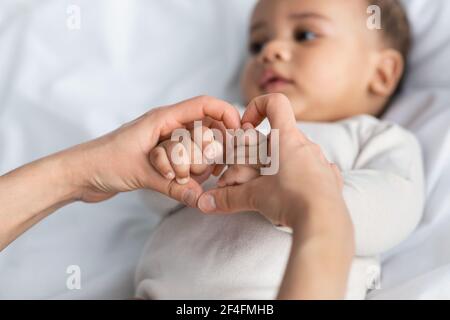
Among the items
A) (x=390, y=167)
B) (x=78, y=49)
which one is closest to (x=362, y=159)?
(x=390, y=167)

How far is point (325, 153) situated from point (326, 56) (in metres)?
0.25

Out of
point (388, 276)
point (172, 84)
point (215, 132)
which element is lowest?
point (388, 276)

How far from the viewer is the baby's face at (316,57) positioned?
4.20ft

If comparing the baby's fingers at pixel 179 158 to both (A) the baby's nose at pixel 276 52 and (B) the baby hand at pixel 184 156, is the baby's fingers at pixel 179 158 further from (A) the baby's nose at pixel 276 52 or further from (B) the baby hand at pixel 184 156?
(A) the baby's nose at pixel 276 52

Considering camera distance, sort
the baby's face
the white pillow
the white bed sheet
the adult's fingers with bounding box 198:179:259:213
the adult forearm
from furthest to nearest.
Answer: the white pillow < the baby's face < the white bed sheet < the adult forearm < the adult's fingers with bounding box 198:179:259:213

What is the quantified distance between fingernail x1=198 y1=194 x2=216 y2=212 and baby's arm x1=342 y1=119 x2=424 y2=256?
0.70 ft

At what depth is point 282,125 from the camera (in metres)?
0.82

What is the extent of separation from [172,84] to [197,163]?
59 cm

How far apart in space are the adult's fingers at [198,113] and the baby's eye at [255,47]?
1.74 ft

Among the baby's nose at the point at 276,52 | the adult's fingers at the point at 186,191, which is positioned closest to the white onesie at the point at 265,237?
the adult's fingers at the point at 186,191

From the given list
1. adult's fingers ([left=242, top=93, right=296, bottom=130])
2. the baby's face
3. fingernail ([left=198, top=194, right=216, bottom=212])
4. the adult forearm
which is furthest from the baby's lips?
the baby's face

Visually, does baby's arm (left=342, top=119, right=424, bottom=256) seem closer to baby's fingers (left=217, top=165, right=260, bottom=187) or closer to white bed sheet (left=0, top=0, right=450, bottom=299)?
white bed sheet (left=0, top=0, right=450, bottom=299)

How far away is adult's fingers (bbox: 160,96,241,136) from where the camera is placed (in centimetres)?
90

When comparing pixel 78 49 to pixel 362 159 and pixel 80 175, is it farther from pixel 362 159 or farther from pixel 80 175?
pixel 362 159
